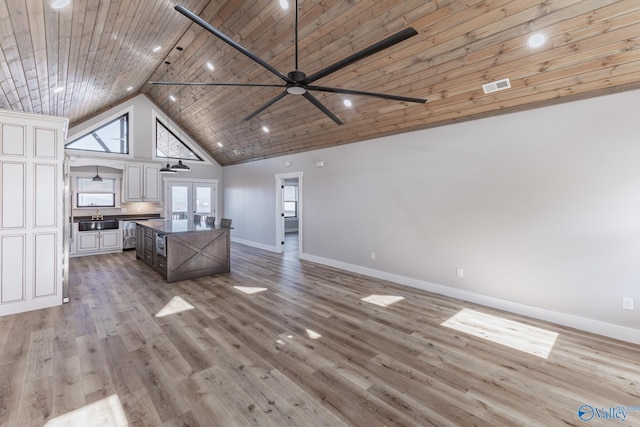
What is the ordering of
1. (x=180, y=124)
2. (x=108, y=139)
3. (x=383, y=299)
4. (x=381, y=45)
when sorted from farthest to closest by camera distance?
(x=180, y=124) → (x=108, y=139) → (x=383, y=299) → (x=381, y=45)

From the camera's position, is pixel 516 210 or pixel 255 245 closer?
pixel 516 210

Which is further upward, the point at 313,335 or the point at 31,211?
the point at 31,211

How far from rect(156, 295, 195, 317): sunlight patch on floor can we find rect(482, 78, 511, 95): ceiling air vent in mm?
4702

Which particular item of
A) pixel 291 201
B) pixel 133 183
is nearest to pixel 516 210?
pixel 133 183

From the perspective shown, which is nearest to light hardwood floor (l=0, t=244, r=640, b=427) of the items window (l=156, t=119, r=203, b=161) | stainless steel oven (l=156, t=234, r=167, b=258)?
stainless steel oven (l=156, t=234, r=167, b=258)

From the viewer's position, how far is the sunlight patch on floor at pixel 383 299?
405 cm

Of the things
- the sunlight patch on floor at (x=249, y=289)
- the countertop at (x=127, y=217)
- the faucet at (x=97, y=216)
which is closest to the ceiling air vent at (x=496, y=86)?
the sunlight patch on floor at (x=249, y=289)

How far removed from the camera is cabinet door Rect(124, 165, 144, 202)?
778 cm

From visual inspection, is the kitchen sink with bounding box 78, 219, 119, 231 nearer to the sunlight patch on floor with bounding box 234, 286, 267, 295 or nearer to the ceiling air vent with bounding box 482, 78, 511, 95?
the sunlight patch on floor with bounding box 234, 286, 267, 295

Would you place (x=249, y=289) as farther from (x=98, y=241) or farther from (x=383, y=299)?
(x=98, y=241)

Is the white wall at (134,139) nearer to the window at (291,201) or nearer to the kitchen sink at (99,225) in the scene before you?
the kitchen sink at (99,225)

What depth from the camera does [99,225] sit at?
7316mm

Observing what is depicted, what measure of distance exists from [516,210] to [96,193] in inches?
375

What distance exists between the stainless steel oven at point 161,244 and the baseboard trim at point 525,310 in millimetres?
3670
